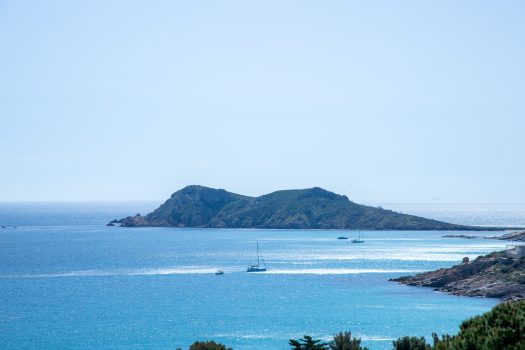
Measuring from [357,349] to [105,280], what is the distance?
233 feet

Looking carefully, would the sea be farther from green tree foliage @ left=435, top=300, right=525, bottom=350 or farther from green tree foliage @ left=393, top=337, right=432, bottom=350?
green tree foliage @ left=435, top=300, right=525, bottom=350

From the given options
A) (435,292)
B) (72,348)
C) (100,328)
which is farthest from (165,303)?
(435,292)

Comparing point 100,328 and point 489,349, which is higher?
point 489,349

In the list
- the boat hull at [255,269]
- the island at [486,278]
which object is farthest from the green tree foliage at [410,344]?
the boat hull at [255,269]

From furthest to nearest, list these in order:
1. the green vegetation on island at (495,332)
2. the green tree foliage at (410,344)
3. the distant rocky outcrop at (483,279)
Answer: the distant rocky outcrop at (483,279) < the green tree foliage at (410,344) < the green vegetation on island at (495,332)

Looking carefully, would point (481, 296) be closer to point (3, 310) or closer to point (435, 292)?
point (435, 292)

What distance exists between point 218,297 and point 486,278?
30688mm

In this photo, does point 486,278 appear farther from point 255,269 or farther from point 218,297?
point 255,269

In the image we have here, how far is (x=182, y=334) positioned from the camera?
63281 mm

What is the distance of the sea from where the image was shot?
62.7 m

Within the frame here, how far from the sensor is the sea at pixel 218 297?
62.7 metres

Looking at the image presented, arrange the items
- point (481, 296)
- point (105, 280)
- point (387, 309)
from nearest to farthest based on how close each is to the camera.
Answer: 1. point (387, 309)
2. point (481, 296)
3. point (105, 280)

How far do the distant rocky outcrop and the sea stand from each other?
267 cm

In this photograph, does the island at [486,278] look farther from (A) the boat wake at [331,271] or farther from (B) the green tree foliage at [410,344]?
(B) the green tree foliage at [410,344]
